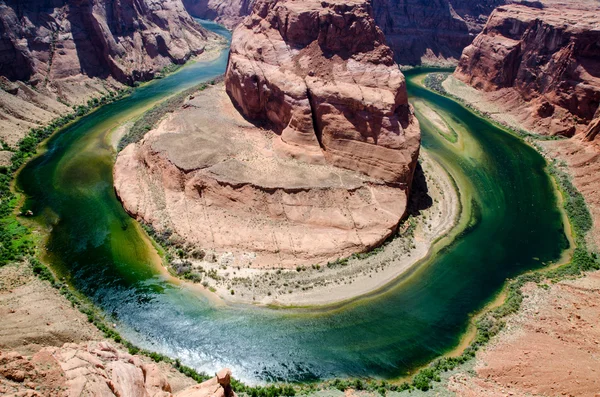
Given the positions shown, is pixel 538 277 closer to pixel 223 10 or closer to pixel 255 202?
pixel 255 202

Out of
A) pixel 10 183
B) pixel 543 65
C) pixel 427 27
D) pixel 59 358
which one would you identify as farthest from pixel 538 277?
pixel 427 27

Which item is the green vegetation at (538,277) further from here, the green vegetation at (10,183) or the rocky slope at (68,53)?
the rocky slope at (68,53)

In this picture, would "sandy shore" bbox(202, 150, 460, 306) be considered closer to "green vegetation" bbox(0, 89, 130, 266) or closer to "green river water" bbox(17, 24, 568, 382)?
"green river water" bbox(17, 24, 568, 382)

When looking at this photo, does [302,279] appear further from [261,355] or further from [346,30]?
[346,30]

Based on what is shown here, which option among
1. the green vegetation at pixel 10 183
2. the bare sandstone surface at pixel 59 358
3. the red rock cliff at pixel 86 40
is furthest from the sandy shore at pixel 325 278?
the red rock cliff at pixel 86 40

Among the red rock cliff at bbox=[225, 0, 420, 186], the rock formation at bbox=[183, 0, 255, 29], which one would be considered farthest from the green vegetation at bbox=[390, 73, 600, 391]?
the rock formation at bbox=[183, 0, 255, 29]

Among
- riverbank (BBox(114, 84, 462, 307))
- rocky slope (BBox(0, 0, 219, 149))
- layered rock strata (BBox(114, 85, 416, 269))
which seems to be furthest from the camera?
rocky slope (BBox(0, 0, 219, 149))
